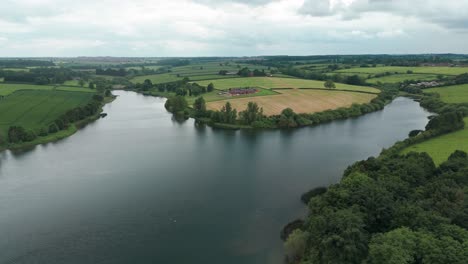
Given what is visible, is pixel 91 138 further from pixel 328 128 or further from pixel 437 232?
pixel 437 232

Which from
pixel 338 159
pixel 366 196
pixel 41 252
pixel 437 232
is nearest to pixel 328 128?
pixel 338 159

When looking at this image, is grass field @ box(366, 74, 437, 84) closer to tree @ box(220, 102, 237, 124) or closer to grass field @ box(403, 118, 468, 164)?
tree @ box(220, 102, 237, 124)

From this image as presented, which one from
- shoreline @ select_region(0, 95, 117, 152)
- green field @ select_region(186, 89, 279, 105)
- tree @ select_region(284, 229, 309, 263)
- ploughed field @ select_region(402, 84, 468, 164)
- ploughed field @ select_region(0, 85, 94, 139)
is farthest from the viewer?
green field @ select_region(186, 89, 279, 105)

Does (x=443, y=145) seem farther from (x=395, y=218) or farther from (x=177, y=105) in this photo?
(x=177, y=105)

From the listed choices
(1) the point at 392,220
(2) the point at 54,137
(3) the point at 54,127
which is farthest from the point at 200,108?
(1) the point at 392,220

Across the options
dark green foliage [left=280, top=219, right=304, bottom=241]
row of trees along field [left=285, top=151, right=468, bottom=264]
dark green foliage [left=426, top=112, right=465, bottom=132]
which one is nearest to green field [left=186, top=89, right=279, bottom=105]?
dark green foliage [left=426, top=112, right=465, bottom=132]

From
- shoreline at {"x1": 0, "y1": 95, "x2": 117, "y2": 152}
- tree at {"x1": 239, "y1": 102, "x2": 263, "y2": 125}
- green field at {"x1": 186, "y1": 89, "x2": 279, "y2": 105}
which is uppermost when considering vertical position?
green field at {"x1": 186, "y1": 89, "x2": 279, "y2": 105}

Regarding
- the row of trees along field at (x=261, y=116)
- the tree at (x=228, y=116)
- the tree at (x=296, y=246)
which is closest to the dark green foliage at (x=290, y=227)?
the tree at (x=296, y=246)

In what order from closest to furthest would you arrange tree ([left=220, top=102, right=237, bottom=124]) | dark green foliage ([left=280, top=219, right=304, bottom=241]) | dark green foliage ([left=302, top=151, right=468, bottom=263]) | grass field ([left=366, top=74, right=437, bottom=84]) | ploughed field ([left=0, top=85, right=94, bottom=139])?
dark green foliage ([left=302, top=151, right=468, bottom=263]) → dark green foliage ([left=280, top=219, right=304, bottom=241]) → ploughed field ([left=0, top=85, right=94, bottom=139]) → tree ([left=220, top=102, right=237, bottom=124]) → grass field ([left=366, top=74, right=437, bottom=84])

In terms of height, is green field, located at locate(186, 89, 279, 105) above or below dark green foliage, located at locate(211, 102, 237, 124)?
above
